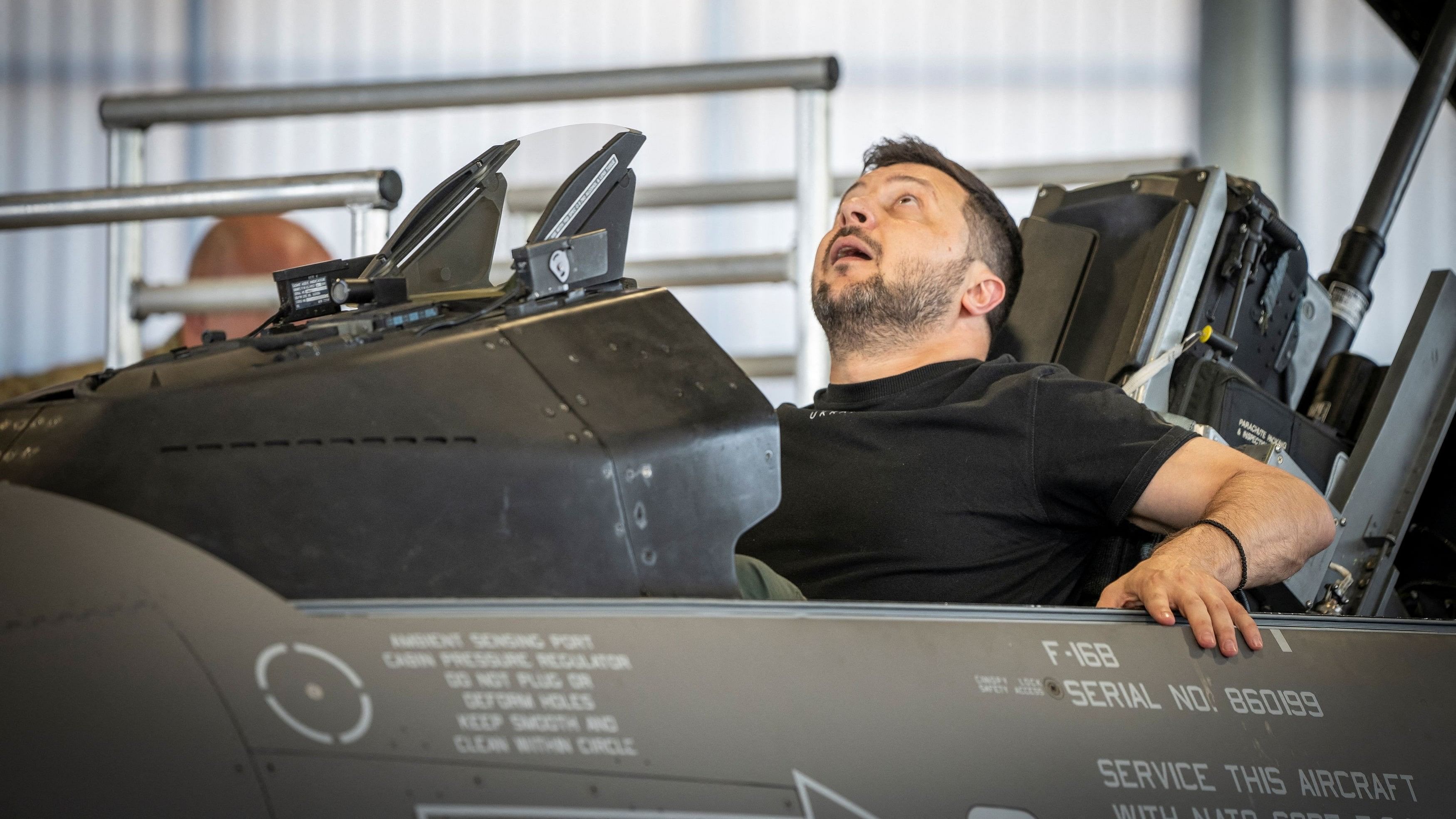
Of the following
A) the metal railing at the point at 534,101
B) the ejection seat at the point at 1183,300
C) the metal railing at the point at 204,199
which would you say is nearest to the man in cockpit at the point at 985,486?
the ejection seat at the point at 1183,300

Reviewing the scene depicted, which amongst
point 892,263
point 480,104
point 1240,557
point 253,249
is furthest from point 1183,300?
point 253,249

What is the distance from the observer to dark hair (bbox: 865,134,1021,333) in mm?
1827

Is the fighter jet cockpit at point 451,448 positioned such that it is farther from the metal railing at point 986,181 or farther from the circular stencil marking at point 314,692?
the metal railing at point 986,181

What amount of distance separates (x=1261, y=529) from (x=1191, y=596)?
27 centimetres

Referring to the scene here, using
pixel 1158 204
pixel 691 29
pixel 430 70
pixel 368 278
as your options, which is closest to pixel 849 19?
pixel 691 29

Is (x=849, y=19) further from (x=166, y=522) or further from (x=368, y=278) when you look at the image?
(x=166, y=522)

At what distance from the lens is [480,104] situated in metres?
2.28

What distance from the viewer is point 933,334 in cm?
173

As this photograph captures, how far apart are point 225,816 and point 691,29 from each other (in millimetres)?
4512

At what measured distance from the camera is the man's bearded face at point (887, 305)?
5.59 ft

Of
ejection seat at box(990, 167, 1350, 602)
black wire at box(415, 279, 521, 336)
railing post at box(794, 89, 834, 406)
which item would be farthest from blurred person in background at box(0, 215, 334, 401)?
black wire at box(415, 279, 521, 336)

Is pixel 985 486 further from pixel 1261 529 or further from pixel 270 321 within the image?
pixel 270 321

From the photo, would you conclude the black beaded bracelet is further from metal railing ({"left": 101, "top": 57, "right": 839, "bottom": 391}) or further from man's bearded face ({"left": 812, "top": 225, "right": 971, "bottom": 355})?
metal railing ({"left": 101, "top": 57, "right": 839, "bottom": 391})

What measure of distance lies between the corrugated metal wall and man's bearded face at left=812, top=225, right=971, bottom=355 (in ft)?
9.54
